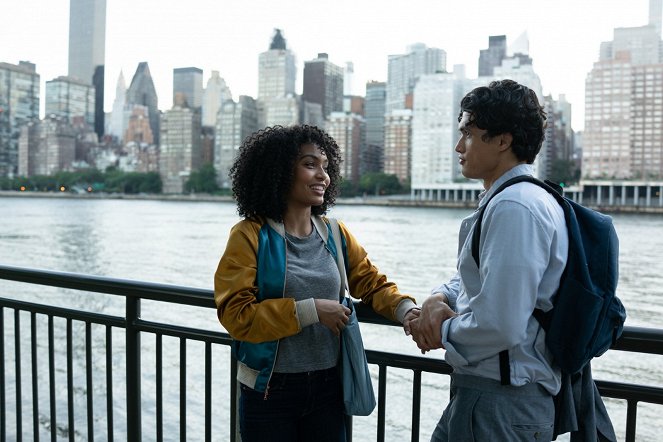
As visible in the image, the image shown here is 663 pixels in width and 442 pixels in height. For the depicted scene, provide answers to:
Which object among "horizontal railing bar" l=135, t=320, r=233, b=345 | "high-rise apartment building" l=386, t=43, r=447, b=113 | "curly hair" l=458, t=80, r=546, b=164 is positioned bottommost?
"horizontal railing bar" l=135, t=320, r=233, b=345

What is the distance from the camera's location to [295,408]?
7.02 feet

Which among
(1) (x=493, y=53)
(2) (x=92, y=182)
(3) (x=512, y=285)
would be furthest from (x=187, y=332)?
(2) (x=92, y=182)

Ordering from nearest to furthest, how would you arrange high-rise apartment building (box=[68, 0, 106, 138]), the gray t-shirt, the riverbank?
the gray t-shirt < the riverbank < high-rise apartment building (box=[68, 0, 106, 138])

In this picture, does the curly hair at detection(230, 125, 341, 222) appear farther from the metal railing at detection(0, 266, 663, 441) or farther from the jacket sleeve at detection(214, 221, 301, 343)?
the metal railing at detection(0, 266, 663, 441)

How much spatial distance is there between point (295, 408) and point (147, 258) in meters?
32.6

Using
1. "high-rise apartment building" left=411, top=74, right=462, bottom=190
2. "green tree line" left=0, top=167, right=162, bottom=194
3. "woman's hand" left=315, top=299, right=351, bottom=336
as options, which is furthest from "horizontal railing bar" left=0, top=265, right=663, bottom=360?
"green tree line" left=0, top=167, right=162, bottom=194

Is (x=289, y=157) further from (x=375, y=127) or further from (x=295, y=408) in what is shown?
(x=375, y=127)

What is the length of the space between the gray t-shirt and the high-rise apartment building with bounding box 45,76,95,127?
7205 inches

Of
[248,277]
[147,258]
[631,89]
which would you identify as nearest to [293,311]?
[248,277]

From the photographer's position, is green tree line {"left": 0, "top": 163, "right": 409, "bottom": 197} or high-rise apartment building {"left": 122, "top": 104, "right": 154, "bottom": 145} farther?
high-rise apartment building {"left": 122, "top": 104, "right": 154, "bottom": 145}

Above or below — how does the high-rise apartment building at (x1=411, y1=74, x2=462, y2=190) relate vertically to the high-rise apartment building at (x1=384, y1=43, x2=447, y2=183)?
below

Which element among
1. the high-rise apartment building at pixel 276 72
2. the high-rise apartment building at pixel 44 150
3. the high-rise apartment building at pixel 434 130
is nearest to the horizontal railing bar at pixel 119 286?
the high-rise apartment building at pixel 434 130

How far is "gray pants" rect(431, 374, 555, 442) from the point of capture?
170 centimetres

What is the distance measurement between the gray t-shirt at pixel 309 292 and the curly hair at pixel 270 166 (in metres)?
0.13
